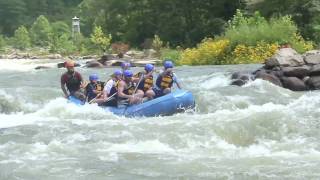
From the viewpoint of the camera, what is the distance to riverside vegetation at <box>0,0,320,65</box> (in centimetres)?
2380

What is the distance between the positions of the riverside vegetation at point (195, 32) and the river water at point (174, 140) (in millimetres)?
9399

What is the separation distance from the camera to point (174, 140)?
388 inches

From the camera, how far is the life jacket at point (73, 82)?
13766mm

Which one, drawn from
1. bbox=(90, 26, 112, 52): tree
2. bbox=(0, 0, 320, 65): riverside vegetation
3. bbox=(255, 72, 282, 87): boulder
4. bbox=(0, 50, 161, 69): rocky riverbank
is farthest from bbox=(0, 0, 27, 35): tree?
bbox=(255, 72, 282, 87): boulder

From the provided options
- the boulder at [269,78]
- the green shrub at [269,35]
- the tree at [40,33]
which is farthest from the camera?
the tree at [40,33]

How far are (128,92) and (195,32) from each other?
26.5 m

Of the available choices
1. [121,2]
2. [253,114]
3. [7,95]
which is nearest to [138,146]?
[253,114]

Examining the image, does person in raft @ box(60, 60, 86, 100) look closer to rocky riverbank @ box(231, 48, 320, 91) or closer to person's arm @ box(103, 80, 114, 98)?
person's arm @ box(103, 80, 114, 98)

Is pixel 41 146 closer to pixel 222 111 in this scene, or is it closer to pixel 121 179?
pixel 121 179

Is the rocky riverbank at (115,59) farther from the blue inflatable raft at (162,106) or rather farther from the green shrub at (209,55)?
the blue inflatable raft at (162,106)

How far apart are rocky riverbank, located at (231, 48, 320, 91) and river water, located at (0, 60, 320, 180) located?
50.2 inches

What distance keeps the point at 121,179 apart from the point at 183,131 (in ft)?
9.39

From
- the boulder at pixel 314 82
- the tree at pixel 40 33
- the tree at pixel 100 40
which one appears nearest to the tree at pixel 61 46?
the tree at pixel 100 40

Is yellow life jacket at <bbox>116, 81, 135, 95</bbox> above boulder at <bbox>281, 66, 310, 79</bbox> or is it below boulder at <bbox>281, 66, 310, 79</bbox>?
above
